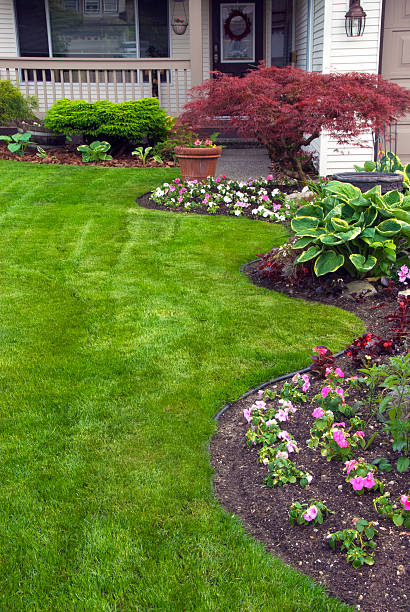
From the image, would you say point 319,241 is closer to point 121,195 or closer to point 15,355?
point 15,355

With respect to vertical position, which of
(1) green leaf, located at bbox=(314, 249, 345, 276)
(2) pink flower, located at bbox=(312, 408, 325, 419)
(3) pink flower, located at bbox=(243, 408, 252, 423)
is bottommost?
(3) pink flower, located at bbox=(243, 408, 252, 423)

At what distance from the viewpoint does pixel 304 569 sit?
6.68 ft

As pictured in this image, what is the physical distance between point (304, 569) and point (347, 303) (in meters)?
2.56

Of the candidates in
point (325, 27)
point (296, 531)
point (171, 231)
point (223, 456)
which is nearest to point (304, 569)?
point (296, 531)

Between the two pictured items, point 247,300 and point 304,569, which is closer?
point 304,569

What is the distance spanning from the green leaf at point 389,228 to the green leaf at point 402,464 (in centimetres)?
225

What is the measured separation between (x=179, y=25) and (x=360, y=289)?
1071 cm

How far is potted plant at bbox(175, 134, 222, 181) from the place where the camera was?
7824 mm

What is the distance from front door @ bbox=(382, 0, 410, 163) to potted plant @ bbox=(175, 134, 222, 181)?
313 centimetres

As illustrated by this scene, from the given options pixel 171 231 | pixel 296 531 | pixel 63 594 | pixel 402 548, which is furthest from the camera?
pixel 171 231

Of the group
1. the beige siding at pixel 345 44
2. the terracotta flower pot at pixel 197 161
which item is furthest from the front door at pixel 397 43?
the terracotta flower pot at pixel 197 161

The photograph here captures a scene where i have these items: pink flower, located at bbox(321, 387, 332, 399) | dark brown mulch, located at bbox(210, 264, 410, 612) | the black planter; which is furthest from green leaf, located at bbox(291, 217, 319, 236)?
pink flower, located at bbox(321, 387, 332, 399)

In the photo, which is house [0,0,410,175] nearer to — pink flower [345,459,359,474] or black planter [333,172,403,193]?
black planter [333,172,403,193]

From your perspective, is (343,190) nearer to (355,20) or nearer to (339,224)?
(339,224)
